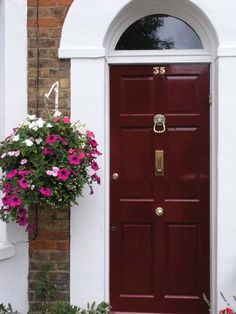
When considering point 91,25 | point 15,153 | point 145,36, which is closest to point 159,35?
point 145,36

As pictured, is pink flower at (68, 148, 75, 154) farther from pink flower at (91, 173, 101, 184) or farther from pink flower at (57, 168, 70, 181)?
pink flower at (91, 173, 101, 184)

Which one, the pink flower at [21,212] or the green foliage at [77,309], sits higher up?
the pink flower at [21,212]

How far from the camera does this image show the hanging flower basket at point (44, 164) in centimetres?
413

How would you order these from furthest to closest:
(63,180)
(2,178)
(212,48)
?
(212,48) → (2,178) → (63,180)

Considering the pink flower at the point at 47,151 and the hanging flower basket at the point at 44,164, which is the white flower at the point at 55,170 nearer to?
the hanging flower basket at the point at 44,164

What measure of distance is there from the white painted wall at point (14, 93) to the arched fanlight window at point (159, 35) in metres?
0.97

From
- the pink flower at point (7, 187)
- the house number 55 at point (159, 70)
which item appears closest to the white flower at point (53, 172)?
the pink flower at point (7, 187)

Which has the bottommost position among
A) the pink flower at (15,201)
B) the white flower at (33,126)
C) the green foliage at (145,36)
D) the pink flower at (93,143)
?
the pink flower at (15,201)

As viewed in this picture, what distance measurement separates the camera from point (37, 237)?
468cm

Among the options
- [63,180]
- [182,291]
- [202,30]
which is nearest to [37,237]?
[63,180]

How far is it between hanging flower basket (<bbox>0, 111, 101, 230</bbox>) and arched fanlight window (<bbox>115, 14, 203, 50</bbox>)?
117cm

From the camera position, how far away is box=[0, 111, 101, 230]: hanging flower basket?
4.13 m

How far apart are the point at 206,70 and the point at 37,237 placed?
228 cm

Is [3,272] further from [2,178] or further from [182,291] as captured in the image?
[182,291]
